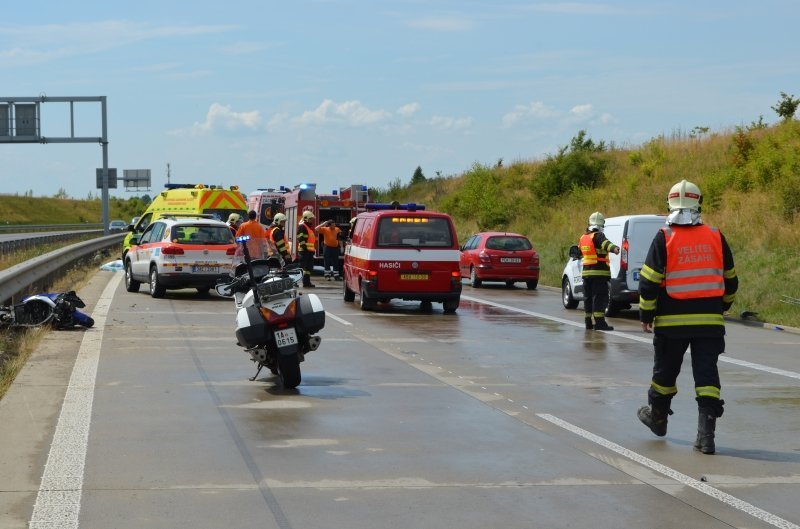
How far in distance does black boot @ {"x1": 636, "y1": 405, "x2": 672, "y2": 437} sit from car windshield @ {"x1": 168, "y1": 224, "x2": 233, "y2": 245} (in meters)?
15.7

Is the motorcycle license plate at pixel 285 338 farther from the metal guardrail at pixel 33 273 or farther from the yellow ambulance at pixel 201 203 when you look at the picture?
the yellow ambulance at pixel 201 203

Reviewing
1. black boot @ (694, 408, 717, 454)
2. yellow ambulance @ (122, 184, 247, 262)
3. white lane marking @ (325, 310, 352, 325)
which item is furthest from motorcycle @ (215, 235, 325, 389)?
yellow ambulance @ (122, 184, 247, 262)

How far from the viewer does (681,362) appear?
8.73 metres

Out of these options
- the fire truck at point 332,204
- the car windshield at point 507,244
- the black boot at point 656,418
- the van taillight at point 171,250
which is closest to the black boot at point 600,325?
the van taillight at point 171,250

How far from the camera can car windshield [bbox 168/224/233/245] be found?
77.5ft

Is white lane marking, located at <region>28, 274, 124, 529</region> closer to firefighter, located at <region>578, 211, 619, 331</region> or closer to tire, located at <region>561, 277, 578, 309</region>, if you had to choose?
firefighter, located at <region>578, 211, 619, 331</region>

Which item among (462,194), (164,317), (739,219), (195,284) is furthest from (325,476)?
(462,194)

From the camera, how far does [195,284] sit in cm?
2345

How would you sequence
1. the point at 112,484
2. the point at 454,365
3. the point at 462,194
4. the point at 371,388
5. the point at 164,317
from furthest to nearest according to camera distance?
the point at 462,194
the point at 164,317
the point at 454,365
the point at 371,388
the point at 112,484

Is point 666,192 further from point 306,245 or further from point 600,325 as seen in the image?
point 600,325

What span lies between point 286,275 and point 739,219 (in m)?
24.8

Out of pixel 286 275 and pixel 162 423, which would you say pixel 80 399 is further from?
pixel 286 275

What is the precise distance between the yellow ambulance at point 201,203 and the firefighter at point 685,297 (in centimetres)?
2430

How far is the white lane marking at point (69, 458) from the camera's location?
643cm
